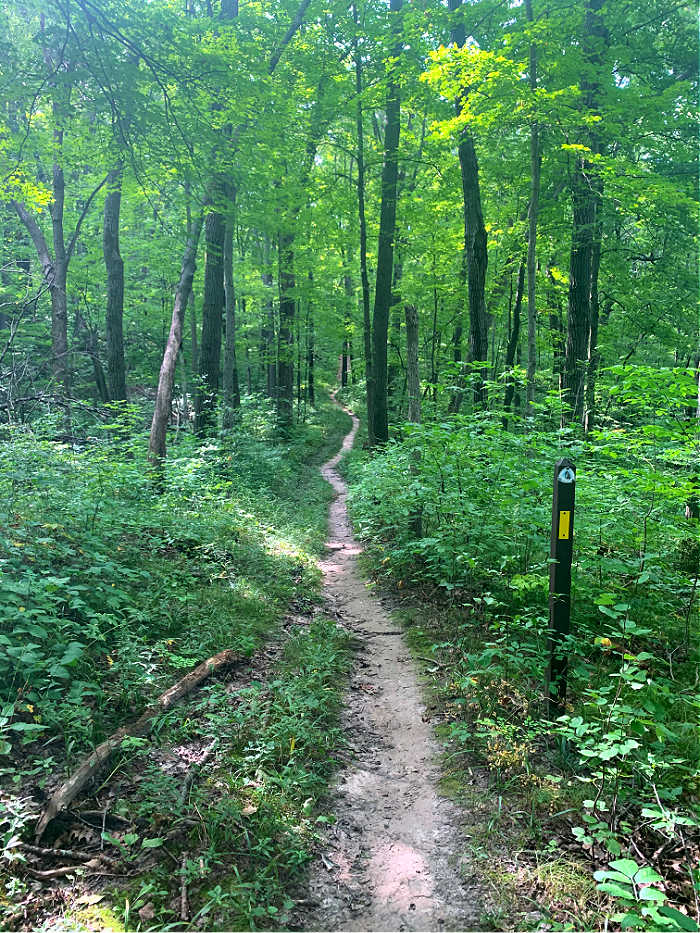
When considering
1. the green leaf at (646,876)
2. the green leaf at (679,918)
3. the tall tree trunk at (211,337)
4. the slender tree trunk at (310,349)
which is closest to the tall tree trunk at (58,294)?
the tall tree trunk at (211,337)

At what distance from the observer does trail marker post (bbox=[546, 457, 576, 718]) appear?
3.58m

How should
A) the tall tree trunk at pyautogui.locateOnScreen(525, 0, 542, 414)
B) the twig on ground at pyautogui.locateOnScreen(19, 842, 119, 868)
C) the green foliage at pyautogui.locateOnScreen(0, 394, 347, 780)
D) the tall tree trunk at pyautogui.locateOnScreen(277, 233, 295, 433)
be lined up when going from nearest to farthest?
1. the twig on ground at pyautogui.locateOnScreen(19, 842, 119, 868)
2. the green foliage at pyautogui.locateOnScreen(0, 394, 347, 780)
3. the tall tree trunk at pyautogui.locateOnScreen(525, 0, 542, 414)
4. the tall tree trunk at pyautogui.locateOnScreen(277, 233, 295, 433)

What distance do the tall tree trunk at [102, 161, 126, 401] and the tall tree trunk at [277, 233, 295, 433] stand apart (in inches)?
199

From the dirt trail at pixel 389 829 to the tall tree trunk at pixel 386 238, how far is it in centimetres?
912

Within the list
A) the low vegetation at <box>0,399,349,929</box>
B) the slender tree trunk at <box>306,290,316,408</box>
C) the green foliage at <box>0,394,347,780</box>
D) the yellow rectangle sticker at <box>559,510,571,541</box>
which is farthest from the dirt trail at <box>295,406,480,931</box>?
the slender tree trunk at <box>306,290,316,408</box>

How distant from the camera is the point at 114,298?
15.0 metres

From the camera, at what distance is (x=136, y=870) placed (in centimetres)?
269

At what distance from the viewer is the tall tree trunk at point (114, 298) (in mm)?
14727

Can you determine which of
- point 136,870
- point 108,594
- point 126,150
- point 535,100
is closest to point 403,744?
point 136,870

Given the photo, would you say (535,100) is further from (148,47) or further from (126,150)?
(126,150)

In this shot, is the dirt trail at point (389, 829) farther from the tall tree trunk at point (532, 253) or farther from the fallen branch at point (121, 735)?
the tall tree trunk at point (532, 253)

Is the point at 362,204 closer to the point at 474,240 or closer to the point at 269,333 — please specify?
the point at 474,240

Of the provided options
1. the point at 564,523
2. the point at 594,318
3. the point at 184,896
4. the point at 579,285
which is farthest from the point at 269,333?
the point at 184,896

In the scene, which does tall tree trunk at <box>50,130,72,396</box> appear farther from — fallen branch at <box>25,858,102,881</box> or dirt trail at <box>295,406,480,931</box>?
fallen branch at <box>25,858,102,881</box>
